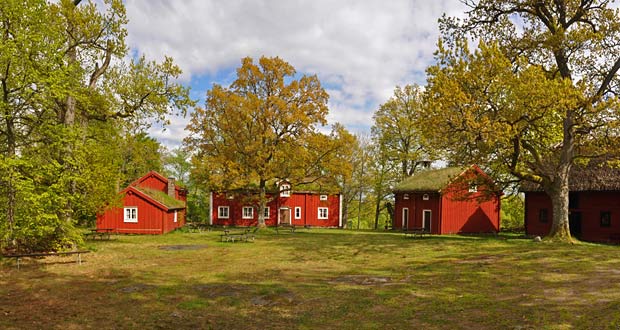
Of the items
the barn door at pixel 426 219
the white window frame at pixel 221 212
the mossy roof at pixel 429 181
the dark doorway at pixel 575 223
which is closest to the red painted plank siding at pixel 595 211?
the dark doorway at pixel 575 223

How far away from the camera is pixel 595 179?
30.4 m

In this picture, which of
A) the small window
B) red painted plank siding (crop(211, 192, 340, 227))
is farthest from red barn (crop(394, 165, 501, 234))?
red painted plank siding (crop(211, 192, 340, 227))

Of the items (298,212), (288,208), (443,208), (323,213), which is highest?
(443,208)

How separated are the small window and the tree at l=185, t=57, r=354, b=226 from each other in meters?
18.0

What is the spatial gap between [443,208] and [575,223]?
411 inches

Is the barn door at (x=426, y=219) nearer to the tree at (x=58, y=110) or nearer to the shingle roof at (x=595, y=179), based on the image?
the shingle roof at (x=595, y=179)

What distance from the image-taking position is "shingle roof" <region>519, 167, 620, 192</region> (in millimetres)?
29172

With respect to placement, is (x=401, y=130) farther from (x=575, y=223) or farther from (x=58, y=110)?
(x=58, y=110)

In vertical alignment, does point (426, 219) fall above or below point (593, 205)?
below

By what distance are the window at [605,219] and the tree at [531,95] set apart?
630 centimetres

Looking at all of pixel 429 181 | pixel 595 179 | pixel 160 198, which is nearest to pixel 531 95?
pixel 595 179

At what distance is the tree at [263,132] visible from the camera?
39938 mm

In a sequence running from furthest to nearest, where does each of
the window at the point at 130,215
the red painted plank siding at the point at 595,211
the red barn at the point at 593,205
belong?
the window at the point at 130,215
the red painted plank siding at the point at 595,211
the red barn at the point at 593,205

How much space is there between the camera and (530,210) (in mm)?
35812
